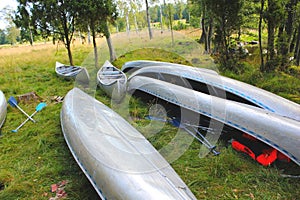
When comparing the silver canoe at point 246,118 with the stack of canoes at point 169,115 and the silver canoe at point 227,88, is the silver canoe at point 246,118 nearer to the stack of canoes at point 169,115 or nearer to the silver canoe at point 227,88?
the stack of canoes at point 169,115

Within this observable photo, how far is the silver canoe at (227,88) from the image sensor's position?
3.57 metres

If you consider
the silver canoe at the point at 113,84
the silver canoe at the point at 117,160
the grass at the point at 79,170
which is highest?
the silver canoe at the point at 113,84

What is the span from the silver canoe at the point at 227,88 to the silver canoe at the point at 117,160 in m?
1.97

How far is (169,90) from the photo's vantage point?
445 cm

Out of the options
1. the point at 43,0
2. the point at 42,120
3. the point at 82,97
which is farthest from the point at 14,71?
the point at 82,97

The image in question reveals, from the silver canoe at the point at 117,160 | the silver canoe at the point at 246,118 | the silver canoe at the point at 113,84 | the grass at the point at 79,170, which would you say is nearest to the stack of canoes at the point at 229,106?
the silver canoe at the point at 246,118

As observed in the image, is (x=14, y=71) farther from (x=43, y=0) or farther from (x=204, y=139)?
(x=204, y=139)

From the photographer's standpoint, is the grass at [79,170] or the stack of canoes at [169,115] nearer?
the stack of canoes at [169,115]

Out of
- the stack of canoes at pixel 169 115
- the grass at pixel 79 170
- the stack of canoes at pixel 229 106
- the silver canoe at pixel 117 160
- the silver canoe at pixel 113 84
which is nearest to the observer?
the silver canoe at pixel 117 160

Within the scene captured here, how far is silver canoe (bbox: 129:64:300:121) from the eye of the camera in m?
3.57

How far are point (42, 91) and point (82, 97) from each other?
3329 millimetres

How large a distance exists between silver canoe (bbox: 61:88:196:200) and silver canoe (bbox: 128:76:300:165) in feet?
3.72

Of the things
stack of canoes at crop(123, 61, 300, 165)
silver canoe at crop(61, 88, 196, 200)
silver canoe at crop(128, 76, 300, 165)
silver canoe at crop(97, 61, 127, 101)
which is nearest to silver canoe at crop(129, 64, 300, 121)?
stack of canoes at crop(123, 61, 300, 165)

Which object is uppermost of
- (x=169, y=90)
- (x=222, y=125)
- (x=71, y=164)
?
(x=169, y=90)
